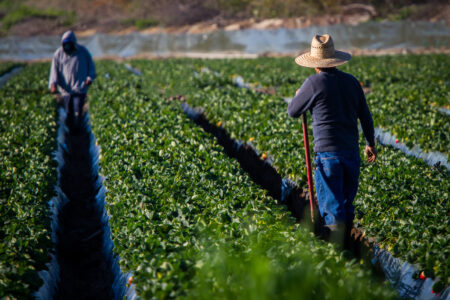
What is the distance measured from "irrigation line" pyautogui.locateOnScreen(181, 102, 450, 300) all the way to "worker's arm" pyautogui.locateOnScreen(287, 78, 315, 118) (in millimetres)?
1533

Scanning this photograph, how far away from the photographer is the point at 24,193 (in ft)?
18.1

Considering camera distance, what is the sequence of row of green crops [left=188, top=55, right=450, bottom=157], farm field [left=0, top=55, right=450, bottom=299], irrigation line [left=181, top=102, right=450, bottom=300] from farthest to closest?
1. row of green crops [left=188, top=55, right=450, bottom=157]
2. irrigation line [left=181, top=102, right=450, bottom=300]
3. farm field [left=0, top=55, right=450, bottom=299]

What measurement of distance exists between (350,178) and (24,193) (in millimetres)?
3875

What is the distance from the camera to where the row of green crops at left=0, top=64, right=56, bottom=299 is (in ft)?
13.0

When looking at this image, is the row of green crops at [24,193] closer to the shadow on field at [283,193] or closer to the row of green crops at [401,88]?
the shadow on field at [283,193]

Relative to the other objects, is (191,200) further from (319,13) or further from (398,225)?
(319,13)

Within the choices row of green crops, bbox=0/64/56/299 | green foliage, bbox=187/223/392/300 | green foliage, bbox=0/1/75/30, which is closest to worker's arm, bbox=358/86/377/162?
green foliage, bbox=187/223/392/300

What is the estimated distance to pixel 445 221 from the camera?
172 inches

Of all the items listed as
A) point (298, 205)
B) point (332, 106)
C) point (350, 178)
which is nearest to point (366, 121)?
point (332, 106)

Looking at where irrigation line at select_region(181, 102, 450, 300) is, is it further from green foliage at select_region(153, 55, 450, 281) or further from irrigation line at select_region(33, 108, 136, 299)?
A: irrigation line at select_region(33, 108, 136, 299)

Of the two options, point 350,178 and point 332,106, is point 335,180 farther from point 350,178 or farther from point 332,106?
point 332,106

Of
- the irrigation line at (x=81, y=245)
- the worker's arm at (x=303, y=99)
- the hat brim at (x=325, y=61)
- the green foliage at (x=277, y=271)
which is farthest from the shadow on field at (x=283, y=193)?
the irrigation line at (x=81, y=245)

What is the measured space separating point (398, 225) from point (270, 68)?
14.4m

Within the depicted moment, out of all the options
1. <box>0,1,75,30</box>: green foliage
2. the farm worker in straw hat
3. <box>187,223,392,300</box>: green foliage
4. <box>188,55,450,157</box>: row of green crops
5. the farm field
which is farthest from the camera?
<box>0,1,75,30</box>: green foliage
